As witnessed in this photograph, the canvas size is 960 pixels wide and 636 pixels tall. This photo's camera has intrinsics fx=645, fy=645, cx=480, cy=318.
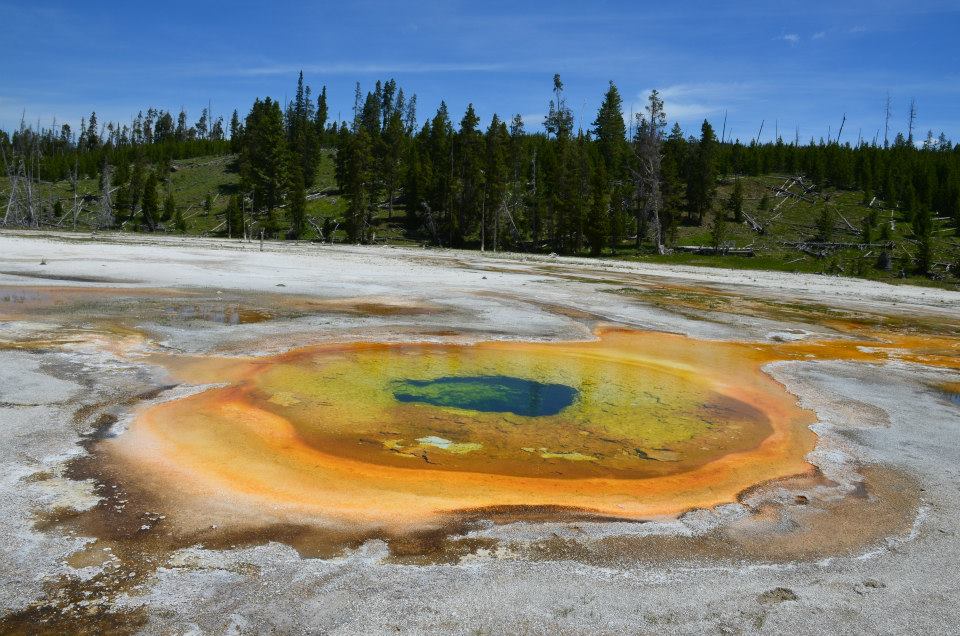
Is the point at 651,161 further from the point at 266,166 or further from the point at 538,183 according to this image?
the point at 266,166

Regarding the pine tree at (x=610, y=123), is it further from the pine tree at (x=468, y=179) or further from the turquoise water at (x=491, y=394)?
the turquoise water at (x=491, y=394)

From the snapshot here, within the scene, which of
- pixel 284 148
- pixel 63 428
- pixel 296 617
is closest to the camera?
pixel 296 617

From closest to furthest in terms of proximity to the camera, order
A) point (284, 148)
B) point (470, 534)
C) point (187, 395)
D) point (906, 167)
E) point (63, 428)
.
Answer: point (470, 534), point (63, 428), point (187, 395), point (284, 148), point (906, 167)

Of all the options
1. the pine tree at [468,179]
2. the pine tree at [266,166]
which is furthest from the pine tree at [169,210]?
the pine tree at [468,179]

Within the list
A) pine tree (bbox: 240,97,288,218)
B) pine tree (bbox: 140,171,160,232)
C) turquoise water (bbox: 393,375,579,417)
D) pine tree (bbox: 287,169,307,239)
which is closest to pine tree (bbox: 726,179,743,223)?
pine tree (bbox: 287,169,307,239)

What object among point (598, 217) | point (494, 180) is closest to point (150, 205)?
point (494, 180)

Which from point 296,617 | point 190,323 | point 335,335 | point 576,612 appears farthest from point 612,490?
point 190,323

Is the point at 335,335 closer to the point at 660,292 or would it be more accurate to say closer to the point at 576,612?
the point at 576,612

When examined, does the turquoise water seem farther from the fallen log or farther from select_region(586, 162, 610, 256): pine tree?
the fallen log
